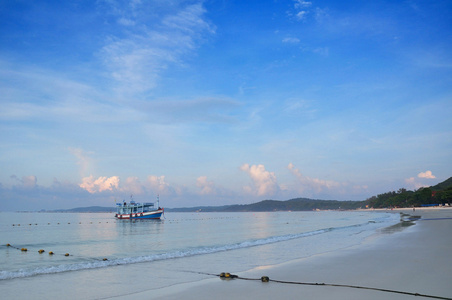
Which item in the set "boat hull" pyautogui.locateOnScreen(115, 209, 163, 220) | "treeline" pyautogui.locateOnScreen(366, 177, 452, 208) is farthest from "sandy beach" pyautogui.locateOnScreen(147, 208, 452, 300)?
"treeline" pyautogui.locateOnScreen(366, 177, 452, 208)

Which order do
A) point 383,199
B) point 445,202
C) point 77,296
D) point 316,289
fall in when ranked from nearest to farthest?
point 316,289 → point 77,296 → point 445,202 → point 383,199

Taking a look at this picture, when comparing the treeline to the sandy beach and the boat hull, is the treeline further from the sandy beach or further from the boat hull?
the sandy beach

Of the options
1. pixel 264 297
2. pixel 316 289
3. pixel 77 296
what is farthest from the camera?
pixel 77 296

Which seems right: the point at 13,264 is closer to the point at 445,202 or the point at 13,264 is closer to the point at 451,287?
the point at 451,287

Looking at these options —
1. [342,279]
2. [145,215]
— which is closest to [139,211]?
[145,215]

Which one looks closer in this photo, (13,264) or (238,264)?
(238,264)

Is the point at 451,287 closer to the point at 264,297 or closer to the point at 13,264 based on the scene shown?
the point at 264,297

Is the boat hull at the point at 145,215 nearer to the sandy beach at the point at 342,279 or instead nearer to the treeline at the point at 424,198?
the sandy beach at the point at 342,279

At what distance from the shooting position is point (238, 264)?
15.9 m

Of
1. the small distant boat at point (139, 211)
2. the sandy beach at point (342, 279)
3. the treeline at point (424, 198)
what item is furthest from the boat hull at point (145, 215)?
the treeline at point (424, 198)

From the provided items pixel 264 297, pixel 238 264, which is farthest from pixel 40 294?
pixel 238 264

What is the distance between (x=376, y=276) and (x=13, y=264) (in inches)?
762

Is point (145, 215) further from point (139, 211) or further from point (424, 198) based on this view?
point (424, 198)

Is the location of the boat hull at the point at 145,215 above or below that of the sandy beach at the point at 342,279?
below
